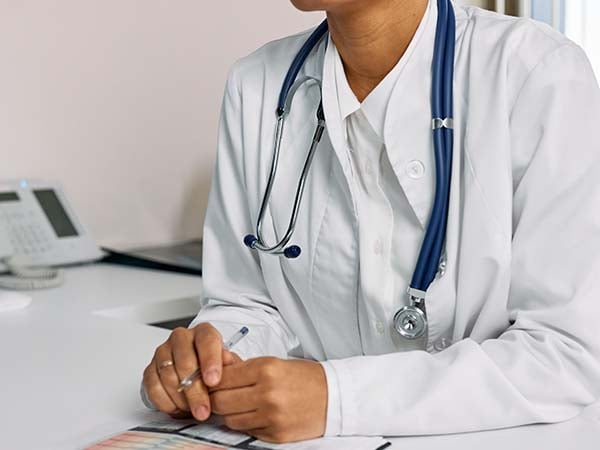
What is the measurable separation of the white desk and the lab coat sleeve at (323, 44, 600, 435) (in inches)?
1.2

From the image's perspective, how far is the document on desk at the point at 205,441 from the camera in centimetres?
99

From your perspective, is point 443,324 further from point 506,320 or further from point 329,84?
point 329,84

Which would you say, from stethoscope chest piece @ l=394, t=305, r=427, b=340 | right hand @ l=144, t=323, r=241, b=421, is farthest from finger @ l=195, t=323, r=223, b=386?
A: stethoscope chest piece @ l=394, t=305, r=427, b=340

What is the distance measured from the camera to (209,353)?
1.06m

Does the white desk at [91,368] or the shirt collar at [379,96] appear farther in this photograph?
the shirt collar at [379,96]

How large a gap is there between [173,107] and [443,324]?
1409 millimetres

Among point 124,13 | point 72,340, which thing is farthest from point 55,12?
point 72,340

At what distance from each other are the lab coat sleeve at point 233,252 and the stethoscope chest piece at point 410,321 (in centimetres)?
22

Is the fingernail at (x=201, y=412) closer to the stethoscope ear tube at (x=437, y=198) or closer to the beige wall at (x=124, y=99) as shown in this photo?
the stethoscope ear tube at (x=437, y=198)

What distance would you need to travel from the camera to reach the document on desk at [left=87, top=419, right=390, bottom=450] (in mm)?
989

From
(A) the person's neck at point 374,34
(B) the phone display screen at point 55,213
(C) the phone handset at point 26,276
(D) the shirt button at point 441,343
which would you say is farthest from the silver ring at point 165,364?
(B) the phone display screen at point 55,213

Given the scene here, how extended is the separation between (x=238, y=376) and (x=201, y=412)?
0.06m

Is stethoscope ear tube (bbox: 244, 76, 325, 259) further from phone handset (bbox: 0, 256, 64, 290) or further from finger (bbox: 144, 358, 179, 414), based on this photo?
phone handset (bbox: 0, 256, 64, 290)

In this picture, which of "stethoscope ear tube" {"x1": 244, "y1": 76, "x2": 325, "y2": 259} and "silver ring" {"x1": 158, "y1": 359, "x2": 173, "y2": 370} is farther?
"stethoscope ear tube" {"x1": 244, "y1": 76, "x2": 325, "y2": 259}
